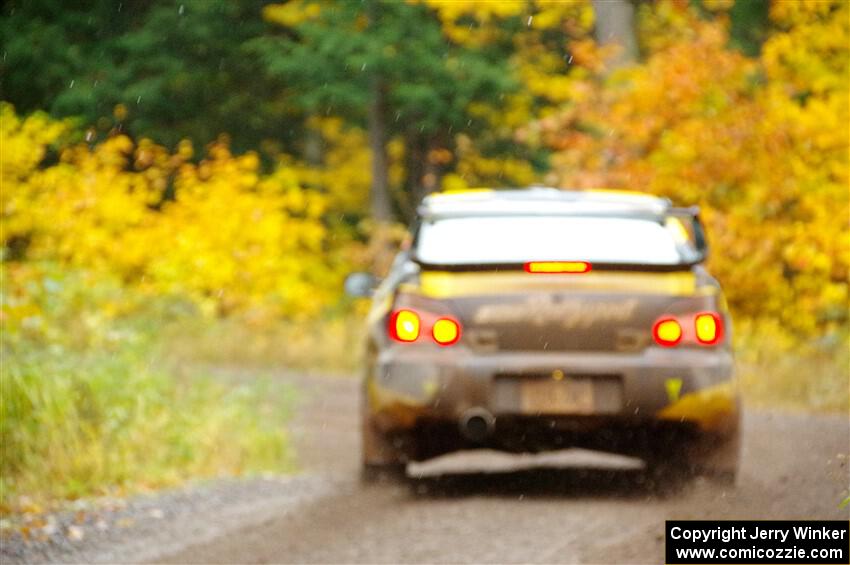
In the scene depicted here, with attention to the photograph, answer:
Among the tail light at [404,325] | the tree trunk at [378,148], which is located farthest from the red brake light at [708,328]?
the tree trunk at [378,148]

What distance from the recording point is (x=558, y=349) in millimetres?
8742

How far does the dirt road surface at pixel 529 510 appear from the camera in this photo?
7613 mm

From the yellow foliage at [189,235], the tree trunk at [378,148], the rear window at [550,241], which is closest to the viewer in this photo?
the rear window at [550,241]

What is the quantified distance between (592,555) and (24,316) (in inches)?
193

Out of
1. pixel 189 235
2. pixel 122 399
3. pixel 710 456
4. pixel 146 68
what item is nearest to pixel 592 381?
pixel 710 456

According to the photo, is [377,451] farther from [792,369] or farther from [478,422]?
[792,369]

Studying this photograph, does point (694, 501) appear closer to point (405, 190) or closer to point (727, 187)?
point (727, 187)

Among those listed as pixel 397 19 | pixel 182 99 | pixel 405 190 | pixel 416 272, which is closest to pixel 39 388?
pixel 416 272

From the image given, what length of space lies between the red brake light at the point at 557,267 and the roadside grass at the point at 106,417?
269cm

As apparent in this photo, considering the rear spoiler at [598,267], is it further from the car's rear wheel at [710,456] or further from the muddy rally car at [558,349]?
the car's rear wheel at [710,456]

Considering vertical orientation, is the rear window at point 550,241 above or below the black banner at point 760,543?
above

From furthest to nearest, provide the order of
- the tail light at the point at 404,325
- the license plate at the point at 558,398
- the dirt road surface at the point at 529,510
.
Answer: the tail light at the point at 404,325, the license plate at the point at 558,398, the dirt road surface at the point at 529,510

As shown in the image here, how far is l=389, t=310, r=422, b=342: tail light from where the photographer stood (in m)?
8.96

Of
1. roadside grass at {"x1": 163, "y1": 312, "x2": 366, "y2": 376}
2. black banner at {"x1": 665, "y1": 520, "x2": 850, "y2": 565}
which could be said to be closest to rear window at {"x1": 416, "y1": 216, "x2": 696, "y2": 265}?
black banner at {"x1": 665, "y1": 520, "x2": 850, "y2": 565}
